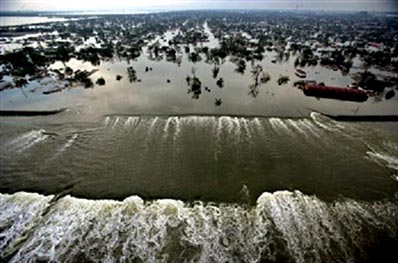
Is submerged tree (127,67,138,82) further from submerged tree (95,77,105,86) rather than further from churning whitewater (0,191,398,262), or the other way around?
churning whitewater (0,191,398,262)

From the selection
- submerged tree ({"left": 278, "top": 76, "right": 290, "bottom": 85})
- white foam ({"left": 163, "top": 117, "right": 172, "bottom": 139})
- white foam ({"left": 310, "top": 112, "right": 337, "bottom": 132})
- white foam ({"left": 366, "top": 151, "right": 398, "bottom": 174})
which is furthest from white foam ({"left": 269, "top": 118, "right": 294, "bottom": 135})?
submerged tree ({"left": 278, "top": 76, "right": 290, "bottom": 85})

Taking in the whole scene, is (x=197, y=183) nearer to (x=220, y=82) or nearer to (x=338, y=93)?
(x=220, y=82)

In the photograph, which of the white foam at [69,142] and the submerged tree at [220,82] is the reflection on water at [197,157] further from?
the submerged tree at [220,82]

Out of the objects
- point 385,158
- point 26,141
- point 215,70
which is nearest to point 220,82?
point 215,70

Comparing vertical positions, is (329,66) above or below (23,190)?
below

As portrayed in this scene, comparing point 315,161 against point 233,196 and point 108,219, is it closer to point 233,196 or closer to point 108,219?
point 233,196

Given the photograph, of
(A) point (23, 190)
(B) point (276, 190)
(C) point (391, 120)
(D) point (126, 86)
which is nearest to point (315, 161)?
(B) point (276, 190)
